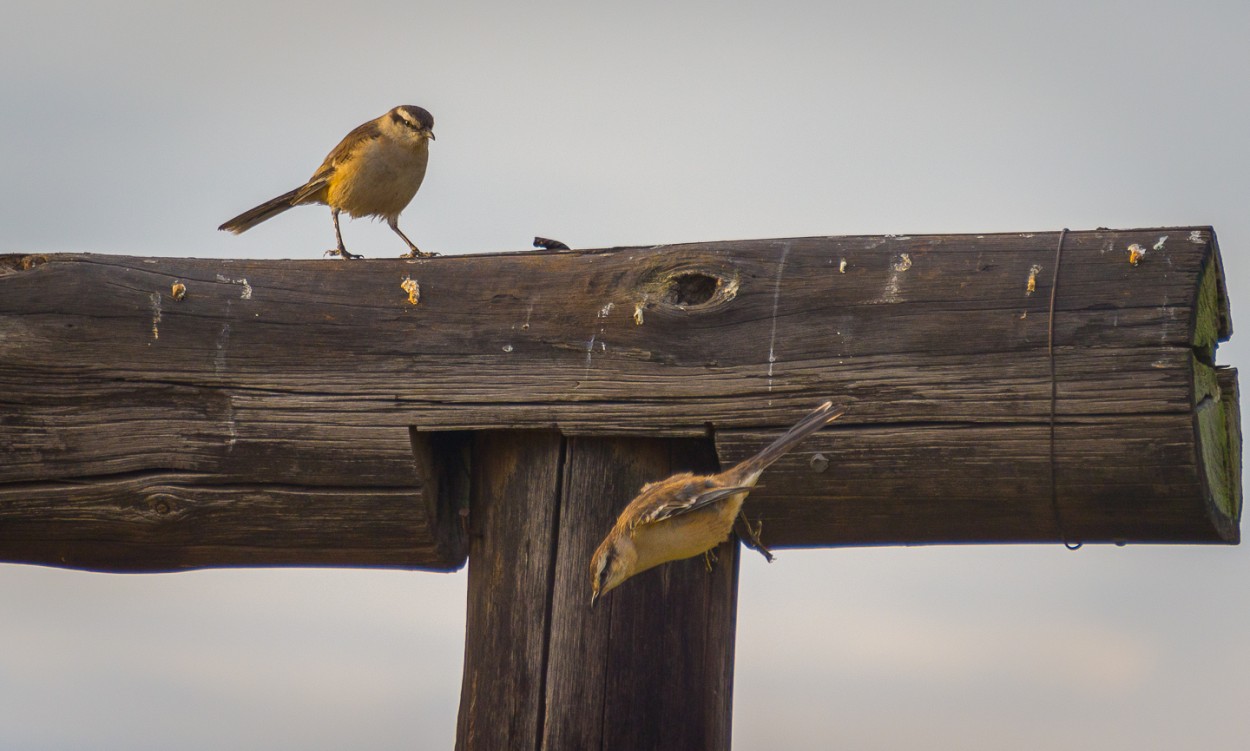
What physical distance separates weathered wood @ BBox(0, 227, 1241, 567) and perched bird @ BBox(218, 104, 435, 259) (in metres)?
3.14

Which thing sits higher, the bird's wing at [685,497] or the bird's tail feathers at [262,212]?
the bird's tail feathers at [262,212]

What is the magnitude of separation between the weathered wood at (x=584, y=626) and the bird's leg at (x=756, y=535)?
11cm

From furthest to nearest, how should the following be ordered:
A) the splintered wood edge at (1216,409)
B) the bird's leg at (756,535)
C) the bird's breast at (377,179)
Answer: the bird's breast at (377,179), the bird's leg at (756,535), the splintered wood edge at (1216,409)

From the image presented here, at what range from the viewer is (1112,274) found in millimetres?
2514

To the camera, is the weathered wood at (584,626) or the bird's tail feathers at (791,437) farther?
the weathered wood at (584,626)

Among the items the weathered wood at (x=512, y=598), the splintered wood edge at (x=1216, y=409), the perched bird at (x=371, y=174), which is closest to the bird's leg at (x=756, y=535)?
the weathered wood at (x=512, y=598)

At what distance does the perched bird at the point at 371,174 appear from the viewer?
6.24 meters

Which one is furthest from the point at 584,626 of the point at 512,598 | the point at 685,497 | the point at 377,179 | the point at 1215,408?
the point at 377,179

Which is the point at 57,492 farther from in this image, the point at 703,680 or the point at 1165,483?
the point at 1165,483

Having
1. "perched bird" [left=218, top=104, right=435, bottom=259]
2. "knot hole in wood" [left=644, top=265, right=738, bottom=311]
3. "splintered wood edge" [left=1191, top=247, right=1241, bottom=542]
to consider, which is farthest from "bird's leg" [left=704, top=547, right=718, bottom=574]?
"perched bird" [left=218, top=104, right=435, bottom=259]

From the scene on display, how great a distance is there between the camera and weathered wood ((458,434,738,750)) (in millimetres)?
2799

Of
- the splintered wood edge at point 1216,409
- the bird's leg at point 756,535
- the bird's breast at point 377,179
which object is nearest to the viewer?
the splintered wood edge at point 1216,409

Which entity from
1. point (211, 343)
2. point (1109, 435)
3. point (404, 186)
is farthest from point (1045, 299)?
point (404, 186)

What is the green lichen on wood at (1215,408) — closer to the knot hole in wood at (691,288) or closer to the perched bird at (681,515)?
the perched bird at (681,515)
